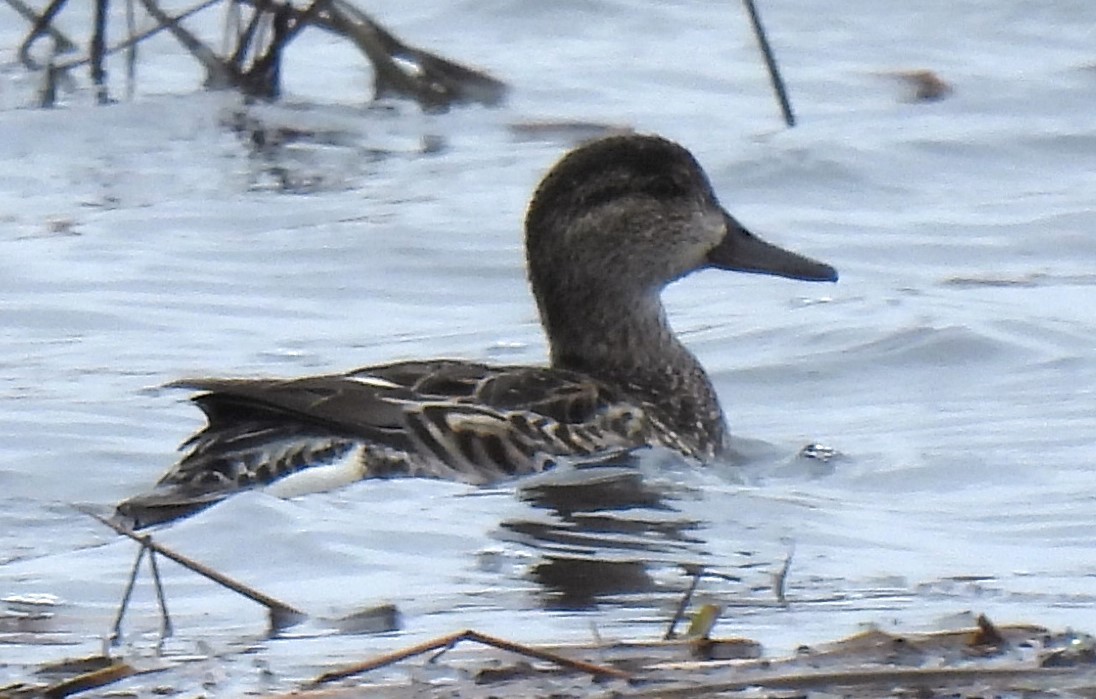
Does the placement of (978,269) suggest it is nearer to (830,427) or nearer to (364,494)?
(830,427)

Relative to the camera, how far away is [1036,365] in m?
9.70

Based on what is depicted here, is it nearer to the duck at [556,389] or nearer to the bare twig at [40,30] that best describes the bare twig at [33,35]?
the bare twig at [40,30]

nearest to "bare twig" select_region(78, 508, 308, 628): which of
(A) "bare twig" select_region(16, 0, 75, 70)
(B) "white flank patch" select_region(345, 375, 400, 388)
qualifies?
(B) "white flank patch" select_region(345, 375, 400, 388)

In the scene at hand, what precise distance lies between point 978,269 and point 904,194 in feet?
5.18

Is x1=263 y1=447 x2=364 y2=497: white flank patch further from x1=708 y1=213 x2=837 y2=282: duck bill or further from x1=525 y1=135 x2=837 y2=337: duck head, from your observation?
x1=708 y1=213 x2=837 y2=282: duck bill

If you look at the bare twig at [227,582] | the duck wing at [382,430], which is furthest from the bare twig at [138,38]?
the bare twig at [227,582]

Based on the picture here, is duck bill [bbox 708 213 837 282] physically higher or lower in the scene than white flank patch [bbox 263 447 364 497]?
higher

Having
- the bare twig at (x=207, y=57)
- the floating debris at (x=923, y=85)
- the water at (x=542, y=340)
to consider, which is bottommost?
the water at (x=542, y=340)

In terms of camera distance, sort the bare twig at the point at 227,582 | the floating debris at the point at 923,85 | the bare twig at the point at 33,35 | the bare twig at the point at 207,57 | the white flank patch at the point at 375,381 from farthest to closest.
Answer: the floating debris at the point at 923,85 → the bare twig at the point at 33,35 → the bare twig at the point at 207,57 → the white flank patch at the point at 375,381 → the bare twig at the point at 227,582

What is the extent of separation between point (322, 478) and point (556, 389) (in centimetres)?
87

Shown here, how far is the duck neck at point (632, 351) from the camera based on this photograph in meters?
8.68

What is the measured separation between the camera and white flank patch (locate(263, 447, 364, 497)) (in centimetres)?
746

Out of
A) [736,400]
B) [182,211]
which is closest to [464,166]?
[182,211]

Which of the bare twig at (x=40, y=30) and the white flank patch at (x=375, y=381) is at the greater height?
the bare twig at (x=40, y=30)
